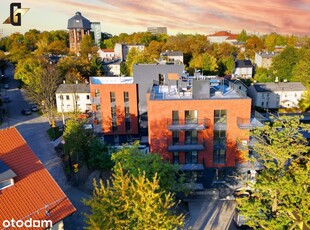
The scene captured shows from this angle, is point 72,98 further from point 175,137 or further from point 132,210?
point 132,210

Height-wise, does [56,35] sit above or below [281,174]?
above

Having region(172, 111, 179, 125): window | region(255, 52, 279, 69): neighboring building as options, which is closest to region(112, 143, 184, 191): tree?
region(172, 111, 179, 125): window

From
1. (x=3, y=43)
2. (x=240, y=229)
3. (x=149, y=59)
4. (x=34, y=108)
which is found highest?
(x=3, y=43)

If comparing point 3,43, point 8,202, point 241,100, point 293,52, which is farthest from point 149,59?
point 3,43

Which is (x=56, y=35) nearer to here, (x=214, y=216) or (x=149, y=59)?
(x=149, y=59)

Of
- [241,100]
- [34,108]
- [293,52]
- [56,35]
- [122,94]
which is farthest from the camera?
[56,35]

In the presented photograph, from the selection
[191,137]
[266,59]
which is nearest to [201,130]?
[191,137]

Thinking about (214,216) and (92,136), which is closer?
(214,216)
